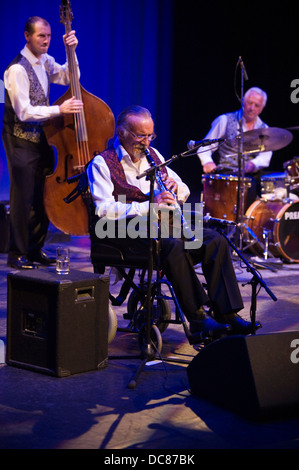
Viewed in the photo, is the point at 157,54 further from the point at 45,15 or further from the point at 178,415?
the point at 178,415

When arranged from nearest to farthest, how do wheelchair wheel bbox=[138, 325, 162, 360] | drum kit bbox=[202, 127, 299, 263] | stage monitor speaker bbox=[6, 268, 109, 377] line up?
1. stage monitor speaker bbox=[6, 268, 109, 377]
2. wheelchair wheel bbox=[138, 325, 162, 360]
3. drum kit bbox=[202, 127, 299, 263]

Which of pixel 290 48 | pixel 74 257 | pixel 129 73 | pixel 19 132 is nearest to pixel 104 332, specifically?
pixel 19 132

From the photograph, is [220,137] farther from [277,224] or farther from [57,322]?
[57,322]

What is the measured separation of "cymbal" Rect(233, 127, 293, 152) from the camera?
6387mm

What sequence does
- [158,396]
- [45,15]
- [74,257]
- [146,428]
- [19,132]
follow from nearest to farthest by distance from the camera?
[146,428] < [158,396] < [19,132] < [74,257] < [45,15]

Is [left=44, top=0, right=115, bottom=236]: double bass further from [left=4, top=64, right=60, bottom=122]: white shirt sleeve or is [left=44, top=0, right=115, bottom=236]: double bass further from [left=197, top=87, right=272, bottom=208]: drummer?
[left=197, top=87, right=272, bottom=208]: drummer

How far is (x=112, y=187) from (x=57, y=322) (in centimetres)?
92

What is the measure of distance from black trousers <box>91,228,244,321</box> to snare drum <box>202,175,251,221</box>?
3.03 meters

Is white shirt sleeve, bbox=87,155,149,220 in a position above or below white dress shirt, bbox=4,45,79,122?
below

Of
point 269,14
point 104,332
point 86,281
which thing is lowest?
point 104,332

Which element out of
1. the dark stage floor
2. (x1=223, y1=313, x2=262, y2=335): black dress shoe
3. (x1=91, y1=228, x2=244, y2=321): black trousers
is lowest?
the dark stage floor

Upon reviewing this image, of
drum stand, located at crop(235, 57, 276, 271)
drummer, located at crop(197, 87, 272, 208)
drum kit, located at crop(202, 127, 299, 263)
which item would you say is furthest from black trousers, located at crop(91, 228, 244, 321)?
drummer, located at crop(197, 87, 272, 208)

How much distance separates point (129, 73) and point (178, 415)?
5996 mm
